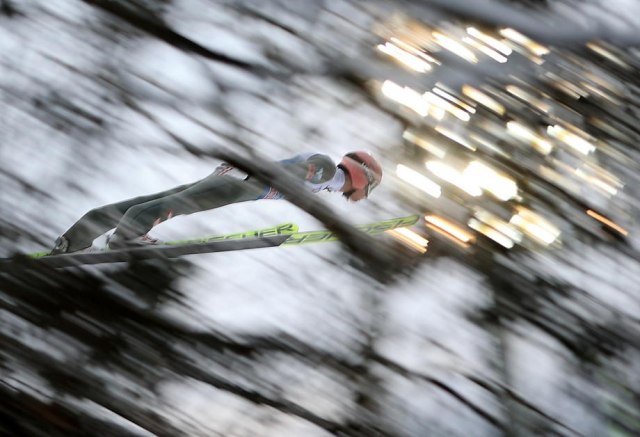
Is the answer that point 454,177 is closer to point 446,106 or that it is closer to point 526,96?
point 446,106

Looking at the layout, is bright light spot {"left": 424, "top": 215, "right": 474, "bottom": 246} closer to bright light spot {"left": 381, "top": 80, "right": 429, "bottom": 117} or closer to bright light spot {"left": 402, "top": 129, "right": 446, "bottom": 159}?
bright light spot {"left": 402, "top": 129, "right": 446, "bottom": 159}

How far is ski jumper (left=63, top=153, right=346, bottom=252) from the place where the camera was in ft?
6.99

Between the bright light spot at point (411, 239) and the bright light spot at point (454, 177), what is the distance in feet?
0.66

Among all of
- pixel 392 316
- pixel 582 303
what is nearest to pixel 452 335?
pixel 392 316

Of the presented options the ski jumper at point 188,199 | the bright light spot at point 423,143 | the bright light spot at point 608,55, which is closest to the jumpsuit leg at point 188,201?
the ski jumper at point 188,199

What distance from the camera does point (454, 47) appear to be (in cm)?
218

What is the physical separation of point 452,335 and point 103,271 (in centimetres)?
103

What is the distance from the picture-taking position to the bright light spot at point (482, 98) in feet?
6.68

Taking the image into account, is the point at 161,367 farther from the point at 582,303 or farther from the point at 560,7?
the point at 560,7

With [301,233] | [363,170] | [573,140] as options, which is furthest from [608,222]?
[301,233]

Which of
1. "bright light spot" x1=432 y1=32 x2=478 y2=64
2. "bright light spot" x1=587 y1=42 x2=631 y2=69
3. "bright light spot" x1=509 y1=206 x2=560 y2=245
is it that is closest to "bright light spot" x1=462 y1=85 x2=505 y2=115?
"bright light spot" x1=432 y1=32 x2=478 y2=64

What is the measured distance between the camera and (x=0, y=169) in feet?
6.44

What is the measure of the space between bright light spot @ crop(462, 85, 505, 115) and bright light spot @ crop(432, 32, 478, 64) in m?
0.13

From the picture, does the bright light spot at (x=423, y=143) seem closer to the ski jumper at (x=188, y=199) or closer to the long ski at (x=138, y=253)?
the ski jumper at (x=188, y=199)
